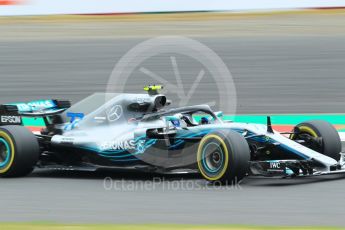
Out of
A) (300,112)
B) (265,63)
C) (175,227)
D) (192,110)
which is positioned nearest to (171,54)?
(265,63)

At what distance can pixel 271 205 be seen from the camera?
Result: 810 centimetres

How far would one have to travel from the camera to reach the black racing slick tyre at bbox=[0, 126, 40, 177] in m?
10.2

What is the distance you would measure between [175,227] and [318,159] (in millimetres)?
3099

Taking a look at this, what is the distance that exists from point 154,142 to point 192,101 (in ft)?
25.1

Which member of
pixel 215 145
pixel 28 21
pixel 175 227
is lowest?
pixel 175 227

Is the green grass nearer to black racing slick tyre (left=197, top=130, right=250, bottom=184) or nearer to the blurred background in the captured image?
black racing slick tyre (left=197, top=130, right=250, bottom=184)

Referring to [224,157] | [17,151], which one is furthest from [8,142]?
[224,157]

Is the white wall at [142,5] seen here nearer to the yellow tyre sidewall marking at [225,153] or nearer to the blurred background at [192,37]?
the blurred background at [192,37]

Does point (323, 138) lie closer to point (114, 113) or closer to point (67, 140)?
point (114, 113)

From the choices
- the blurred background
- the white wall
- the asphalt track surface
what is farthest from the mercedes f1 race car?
the white wall

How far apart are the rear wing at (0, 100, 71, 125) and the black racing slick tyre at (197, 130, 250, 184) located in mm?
2566

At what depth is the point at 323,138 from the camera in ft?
33.7

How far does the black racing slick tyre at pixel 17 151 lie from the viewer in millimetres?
10227

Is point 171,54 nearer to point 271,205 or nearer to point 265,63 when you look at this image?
point 265,63
